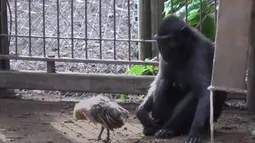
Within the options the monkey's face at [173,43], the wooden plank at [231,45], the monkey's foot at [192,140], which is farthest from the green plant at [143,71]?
the wooden plank at [231,45]

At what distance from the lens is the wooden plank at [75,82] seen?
8570 mm

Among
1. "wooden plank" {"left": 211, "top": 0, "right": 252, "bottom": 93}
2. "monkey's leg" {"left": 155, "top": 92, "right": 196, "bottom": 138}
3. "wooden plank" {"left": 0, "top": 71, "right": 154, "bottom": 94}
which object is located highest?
"wooden plank" {"left": 211, "top": 0, "right": 252, "bottom": 93}

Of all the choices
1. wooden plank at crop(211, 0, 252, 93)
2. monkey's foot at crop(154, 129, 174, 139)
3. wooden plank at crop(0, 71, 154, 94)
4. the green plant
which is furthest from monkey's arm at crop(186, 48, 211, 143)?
the green plant

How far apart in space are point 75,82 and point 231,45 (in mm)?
3021

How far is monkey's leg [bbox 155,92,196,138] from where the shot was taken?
23.1ft

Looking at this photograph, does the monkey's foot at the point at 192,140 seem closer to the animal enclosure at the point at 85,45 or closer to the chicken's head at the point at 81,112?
the chicken's head at the point at 81,112

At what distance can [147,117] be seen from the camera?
23.9 ft

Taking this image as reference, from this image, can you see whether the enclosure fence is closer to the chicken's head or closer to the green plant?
the green plant

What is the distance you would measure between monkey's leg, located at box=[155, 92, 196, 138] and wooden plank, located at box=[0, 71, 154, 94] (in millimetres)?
1470

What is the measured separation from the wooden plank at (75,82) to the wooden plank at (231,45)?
2.41m

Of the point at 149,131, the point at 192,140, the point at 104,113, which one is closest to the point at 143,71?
the point at 149,131

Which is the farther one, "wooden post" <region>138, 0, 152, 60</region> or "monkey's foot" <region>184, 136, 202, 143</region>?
"wooden post" <region>138, 0, 152, 60</region>

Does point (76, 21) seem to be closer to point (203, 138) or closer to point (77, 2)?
point (77, 2)

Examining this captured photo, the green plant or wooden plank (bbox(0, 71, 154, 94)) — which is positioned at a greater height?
the green plant
